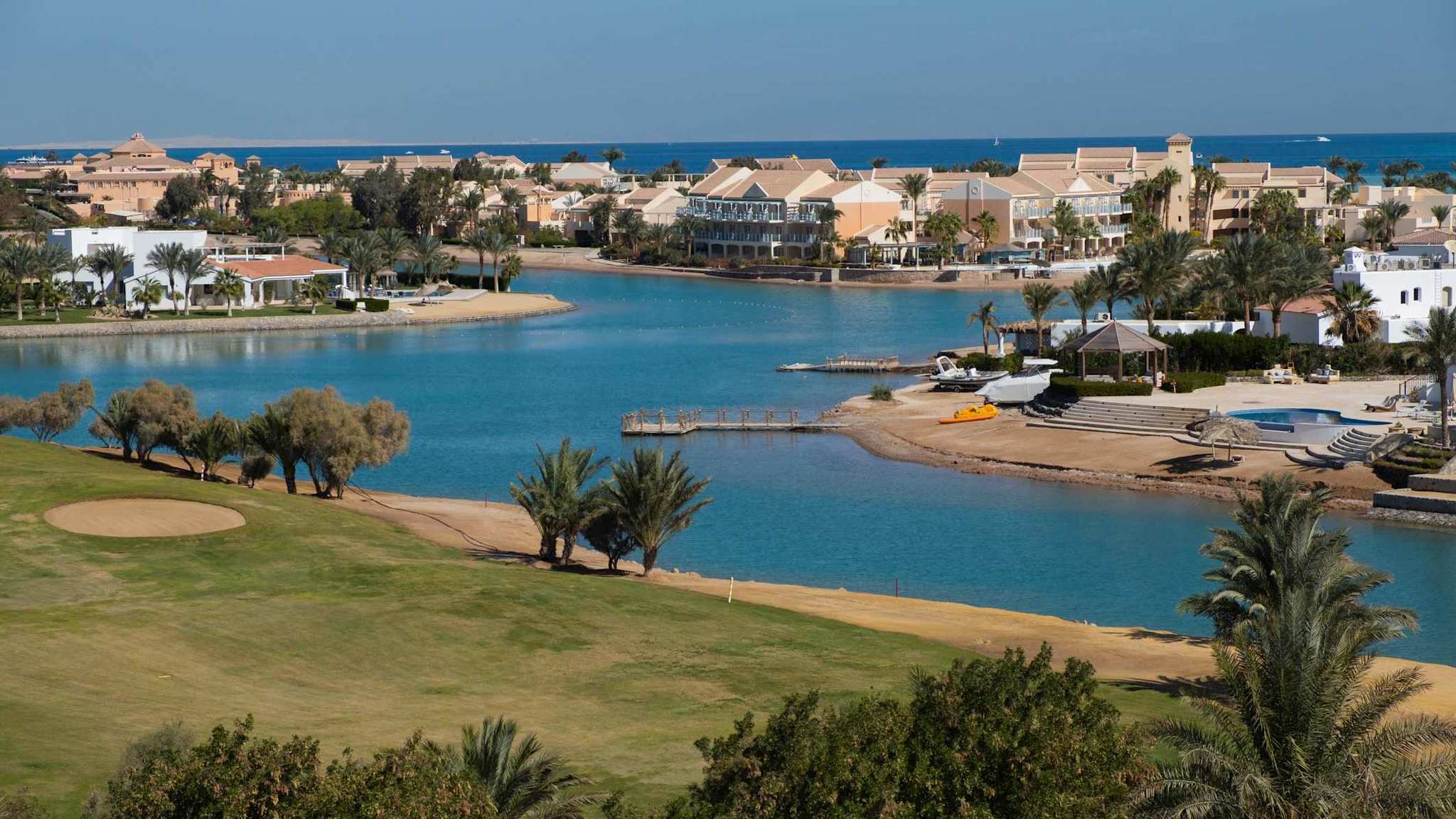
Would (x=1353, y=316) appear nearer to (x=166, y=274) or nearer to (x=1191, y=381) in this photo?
(x=1191, y=381)

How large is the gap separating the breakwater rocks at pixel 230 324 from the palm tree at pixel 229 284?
125 inches

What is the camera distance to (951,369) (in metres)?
69.9

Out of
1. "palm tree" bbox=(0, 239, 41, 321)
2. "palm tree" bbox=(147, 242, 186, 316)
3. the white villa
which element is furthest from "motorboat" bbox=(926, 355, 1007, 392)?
"palm tree" bbox=(0, 239, 41, 321)

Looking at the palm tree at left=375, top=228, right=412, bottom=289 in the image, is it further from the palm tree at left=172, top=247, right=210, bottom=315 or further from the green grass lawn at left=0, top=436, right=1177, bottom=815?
the green grass lawn at left=0, top=436, right=1177, bottom=815

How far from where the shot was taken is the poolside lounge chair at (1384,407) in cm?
5262

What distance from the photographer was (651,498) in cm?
3506

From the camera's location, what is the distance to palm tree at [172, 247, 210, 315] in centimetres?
10044

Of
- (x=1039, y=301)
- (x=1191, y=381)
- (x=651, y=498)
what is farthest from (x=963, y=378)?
(x=651, y=498)

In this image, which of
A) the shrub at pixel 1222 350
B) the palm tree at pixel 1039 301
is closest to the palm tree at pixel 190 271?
the palm tree at pixel 1039 301

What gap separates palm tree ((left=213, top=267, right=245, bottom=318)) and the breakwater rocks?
3.18m

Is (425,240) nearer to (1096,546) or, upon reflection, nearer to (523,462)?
(523,462)

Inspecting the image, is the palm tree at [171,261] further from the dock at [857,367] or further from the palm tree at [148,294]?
the dock at [857,367]

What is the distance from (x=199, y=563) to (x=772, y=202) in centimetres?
11056

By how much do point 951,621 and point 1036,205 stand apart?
108352 millimetres
